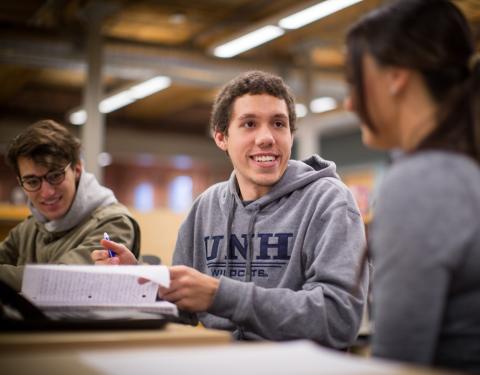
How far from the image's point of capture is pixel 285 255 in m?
1.95

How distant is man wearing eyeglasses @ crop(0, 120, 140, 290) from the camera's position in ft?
8.27

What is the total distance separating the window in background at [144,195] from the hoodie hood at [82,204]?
11.1 meters

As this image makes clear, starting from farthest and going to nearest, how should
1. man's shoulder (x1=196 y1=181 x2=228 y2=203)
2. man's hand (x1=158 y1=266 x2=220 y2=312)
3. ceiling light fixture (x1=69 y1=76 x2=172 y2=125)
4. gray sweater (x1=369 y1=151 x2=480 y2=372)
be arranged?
ceiling light fixture (x1=69 y1=76 x2=172 y2=125) < man's shoulder (x1=196 y1=181 x2=228 y2=203) < man's hand (x1=158 y1=266 x2=220 y2=312) < gray sweater (x1=369 y1=151 x2=480 y2=372)

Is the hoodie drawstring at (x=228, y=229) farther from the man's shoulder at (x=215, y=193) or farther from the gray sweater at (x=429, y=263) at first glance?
the gray sweater at (x=429, y=263)

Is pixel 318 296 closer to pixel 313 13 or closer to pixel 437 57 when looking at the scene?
pixel 437 57

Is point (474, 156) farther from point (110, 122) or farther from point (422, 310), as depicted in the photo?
point (110, 122)

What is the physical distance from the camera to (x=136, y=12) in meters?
7.34

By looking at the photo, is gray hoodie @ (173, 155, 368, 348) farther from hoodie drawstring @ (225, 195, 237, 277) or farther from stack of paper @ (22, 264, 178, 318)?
stack of paper @ (22, 264, 178, 318)

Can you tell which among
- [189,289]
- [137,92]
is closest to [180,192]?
[137,92]

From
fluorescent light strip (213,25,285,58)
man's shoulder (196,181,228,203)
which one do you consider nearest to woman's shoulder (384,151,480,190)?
man's shoulder (196,181,228,203)

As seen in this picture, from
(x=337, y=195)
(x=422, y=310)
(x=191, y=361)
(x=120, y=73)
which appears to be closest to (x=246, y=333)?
(x=337, y=195)

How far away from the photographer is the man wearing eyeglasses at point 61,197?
8.27ft

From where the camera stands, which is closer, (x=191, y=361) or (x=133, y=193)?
(x=191, y=361)

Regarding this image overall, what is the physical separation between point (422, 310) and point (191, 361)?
396mm
